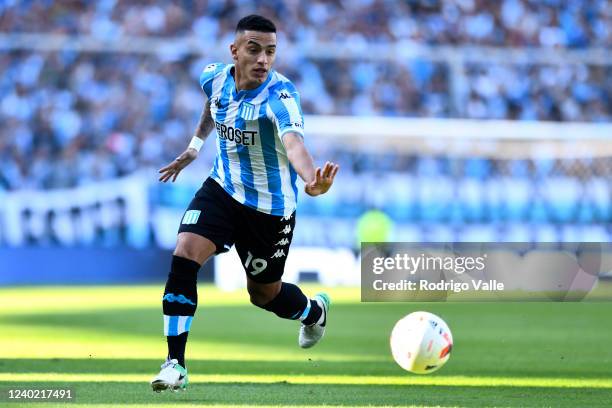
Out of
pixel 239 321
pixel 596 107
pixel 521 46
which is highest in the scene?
pixel 521 46

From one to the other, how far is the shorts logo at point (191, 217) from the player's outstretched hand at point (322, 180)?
1496 millimetres

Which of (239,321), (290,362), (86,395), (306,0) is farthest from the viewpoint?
(306,0)

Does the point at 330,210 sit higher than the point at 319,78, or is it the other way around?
the point at 319,78

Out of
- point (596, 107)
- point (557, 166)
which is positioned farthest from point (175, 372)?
point (596, 107)

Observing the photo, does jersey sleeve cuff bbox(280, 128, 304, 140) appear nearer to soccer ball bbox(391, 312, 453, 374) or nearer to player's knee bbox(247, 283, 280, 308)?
player's knee bbox(247, 283, 280, 308)

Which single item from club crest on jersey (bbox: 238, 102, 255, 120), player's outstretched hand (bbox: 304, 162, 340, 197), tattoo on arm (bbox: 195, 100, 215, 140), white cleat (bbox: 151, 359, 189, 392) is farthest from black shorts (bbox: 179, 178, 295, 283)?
player's outstretched hand (bbox: 304, 162, 340, 197)

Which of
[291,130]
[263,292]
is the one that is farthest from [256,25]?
[263,292]

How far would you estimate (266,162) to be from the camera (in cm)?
757

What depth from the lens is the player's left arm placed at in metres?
5.92

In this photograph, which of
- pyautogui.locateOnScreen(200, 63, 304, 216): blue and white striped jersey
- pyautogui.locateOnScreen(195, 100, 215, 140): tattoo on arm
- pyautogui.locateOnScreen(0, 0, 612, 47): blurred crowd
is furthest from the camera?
pyautogui.locateOnScreen(0, 0, 612, 47): blurred crowd

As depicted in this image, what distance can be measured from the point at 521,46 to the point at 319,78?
220 inches

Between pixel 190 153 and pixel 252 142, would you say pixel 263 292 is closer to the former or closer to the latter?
pixel 190 153

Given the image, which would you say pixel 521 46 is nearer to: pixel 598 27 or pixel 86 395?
pixel 598 27

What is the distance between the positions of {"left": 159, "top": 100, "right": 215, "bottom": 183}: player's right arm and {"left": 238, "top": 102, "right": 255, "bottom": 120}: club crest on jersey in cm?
60
